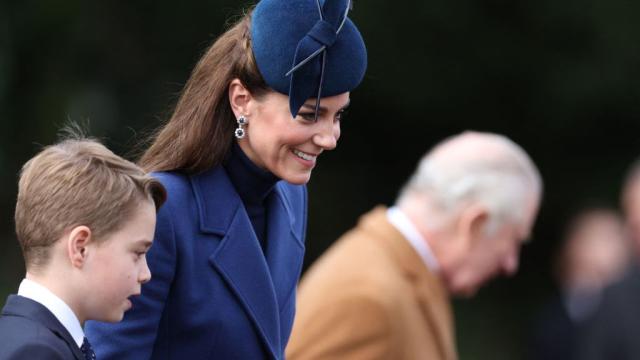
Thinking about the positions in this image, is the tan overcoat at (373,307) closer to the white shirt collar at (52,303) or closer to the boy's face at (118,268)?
the boy's face at (118,268)

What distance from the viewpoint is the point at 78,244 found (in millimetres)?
2469

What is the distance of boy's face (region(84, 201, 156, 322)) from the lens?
8.18 ft

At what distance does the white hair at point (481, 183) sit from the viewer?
4.05 meters

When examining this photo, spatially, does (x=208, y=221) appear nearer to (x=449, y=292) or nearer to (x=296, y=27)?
(x=296, y=27)

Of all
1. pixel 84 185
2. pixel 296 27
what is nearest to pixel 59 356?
pixel 84 185

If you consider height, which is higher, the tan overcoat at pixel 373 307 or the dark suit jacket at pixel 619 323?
the tan overcoat at pixel 373 307

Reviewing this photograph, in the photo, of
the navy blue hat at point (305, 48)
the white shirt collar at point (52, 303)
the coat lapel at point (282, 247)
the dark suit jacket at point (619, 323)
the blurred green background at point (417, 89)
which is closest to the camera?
the white shirt collar at point (52, 303)

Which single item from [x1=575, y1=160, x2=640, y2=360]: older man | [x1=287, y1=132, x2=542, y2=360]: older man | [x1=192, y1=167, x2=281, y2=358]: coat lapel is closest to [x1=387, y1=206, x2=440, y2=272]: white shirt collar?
[x1=287, y1=132, x2=542, y2=360]: older man

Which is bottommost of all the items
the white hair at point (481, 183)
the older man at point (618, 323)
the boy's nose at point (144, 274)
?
the older man at point (618, 323)

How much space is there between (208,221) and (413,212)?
4.32 ft

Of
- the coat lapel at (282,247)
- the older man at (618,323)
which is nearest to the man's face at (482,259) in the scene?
the coat lapel at (282,247)

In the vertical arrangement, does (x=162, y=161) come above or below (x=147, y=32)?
above

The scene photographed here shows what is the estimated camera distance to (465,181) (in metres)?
4.06

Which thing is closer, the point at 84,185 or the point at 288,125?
the point at 84,185
